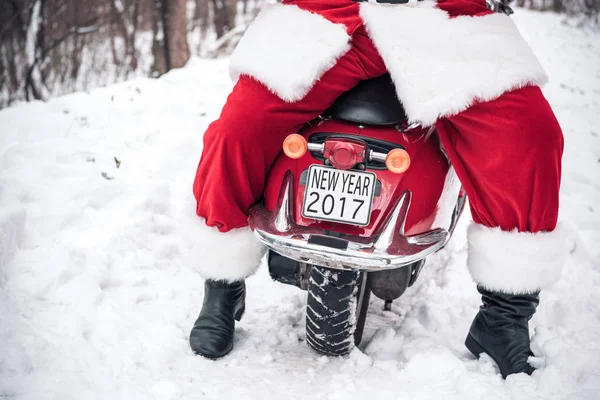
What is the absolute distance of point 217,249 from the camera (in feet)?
5.97

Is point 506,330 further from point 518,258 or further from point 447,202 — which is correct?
point 447,202

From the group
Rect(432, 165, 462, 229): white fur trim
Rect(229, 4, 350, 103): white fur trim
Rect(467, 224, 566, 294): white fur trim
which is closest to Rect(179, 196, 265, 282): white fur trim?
Rect(229, 4, 350, 103): white fur trim

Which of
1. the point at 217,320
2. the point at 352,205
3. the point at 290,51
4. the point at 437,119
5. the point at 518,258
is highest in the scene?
the point at 290,51

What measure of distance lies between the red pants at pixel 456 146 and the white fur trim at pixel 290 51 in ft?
0.17

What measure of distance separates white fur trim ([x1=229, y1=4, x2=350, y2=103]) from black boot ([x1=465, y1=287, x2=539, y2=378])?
1003 mm

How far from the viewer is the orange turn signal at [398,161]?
153cm

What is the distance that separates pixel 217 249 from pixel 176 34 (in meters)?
5.51

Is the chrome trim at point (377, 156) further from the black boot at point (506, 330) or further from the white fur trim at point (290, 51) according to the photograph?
the black boot at point (506, 330)

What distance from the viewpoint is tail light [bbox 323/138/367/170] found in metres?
1.55

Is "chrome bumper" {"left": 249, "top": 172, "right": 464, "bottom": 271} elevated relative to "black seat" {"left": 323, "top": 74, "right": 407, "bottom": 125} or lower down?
lower down

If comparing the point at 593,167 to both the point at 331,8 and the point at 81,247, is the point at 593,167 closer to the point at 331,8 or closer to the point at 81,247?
the point at 331,8

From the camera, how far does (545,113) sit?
1586 millimetres

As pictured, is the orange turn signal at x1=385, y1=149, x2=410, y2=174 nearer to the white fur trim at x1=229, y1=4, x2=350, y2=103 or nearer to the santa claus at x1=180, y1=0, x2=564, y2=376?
the santa claus at x1=180, y1=0, x2=564, y2=376

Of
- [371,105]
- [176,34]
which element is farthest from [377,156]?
[176,34]
